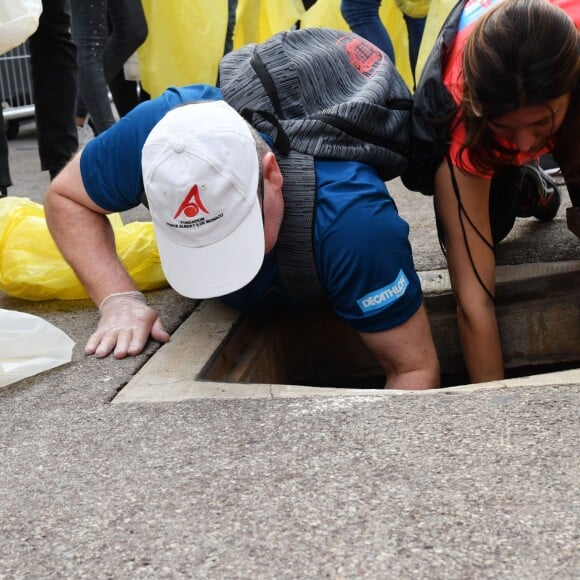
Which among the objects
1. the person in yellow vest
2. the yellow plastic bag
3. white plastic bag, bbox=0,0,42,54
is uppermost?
white plastic bag, bbox=0,0,42,54

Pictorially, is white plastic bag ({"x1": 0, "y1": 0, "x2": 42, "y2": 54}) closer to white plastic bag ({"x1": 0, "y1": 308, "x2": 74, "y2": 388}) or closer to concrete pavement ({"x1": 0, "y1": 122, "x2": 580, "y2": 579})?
white plastic bag ({"x1": 0, "y1": 308, "x2": 74, "y2": 388})

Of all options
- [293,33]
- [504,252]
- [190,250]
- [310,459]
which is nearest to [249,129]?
[190,250]

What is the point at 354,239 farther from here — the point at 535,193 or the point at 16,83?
the point at 16,83

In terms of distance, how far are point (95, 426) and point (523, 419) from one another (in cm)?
90

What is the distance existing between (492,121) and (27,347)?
1260 millimetres

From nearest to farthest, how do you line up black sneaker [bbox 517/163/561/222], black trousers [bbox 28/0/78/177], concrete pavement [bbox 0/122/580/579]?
concrete pavement [bbox 0/122/580/579] < black sneaker [bbox 517/163/561/222] < black trousers [bbox 28/0/78/177]

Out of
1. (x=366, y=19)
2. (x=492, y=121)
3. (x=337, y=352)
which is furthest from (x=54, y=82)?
(x=492, y=121)

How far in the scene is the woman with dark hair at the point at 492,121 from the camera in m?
1.98

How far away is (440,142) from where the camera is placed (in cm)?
236

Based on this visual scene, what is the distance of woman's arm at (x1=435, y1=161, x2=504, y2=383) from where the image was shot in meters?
2.44

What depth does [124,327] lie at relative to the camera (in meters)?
2.46

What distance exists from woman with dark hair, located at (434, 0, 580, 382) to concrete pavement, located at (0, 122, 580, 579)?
0.61 meters

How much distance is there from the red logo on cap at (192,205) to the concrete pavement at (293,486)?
423 millimetres

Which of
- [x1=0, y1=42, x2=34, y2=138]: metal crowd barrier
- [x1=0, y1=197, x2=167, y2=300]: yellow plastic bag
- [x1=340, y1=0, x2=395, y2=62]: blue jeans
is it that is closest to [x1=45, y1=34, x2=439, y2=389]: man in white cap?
[x1=0, y1=197, x2=167, y2=300]: yellow plastic bag
